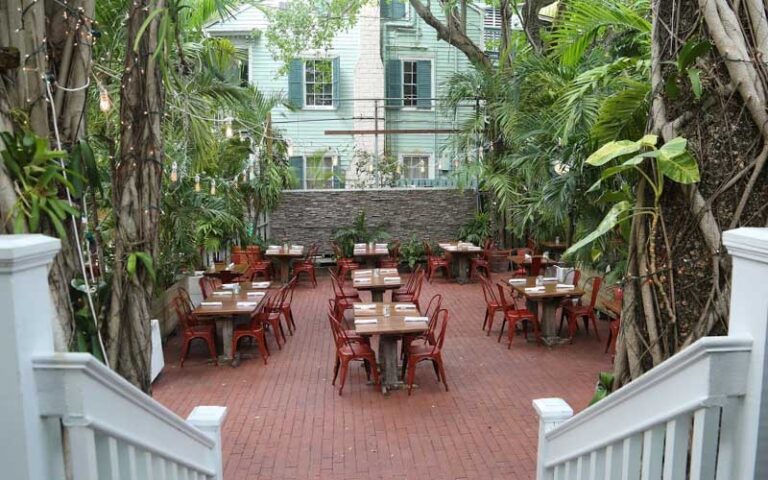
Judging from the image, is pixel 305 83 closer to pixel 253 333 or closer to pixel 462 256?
pixel 462 256

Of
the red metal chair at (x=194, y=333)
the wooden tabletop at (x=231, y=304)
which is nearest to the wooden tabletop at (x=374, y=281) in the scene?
the wooden tabletop at (x=231, y=304)

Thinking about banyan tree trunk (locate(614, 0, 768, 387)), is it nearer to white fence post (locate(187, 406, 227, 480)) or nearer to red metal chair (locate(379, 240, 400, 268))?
white fence post (locate(187, 406, 227, 480))

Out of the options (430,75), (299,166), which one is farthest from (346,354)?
(430,75)

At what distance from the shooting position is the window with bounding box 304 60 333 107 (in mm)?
15922

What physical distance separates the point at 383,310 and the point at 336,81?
10.7 m

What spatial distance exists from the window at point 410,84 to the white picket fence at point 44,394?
15492 millimetres

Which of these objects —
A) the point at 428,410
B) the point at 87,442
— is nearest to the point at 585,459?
the point at 87,442

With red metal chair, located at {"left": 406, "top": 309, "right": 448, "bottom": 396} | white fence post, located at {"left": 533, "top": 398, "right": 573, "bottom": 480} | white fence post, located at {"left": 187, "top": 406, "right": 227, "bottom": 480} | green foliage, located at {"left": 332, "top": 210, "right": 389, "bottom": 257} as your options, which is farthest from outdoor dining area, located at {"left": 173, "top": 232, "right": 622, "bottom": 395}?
white fence post, located at {"left": 187, "top": 406, "right": 227, "bottom": 480}

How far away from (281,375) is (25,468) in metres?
5.55

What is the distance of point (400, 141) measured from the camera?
16422 mm

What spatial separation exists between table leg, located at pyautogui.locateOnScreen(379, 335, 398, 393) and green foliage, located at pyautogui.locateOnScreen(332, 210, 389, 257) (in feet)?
25.0

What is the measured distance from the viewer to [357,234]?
13805 mm

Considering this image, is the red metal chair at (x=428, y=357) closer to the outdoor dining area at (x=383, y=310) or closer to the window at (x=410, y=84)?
the outdoor dining area at (x=383, y=310)

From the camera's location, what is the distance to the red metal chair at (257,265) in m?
11.4
